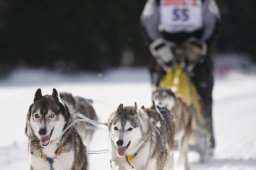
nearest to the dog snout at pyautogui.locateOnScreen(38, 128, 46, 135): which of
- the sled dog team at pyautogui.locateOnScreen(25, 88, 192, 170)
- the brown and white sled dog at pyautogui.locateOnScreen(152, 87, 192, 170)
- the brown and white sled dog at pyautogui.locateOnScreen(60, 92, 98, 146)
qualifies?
the sled dog team at pyautogui.locateOnScreen(25, 88, 192, 170)

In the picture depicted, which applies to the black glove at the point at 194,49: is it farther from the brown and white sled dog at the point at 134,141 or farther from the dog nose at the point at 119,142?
the dog nose at the point at 119,142

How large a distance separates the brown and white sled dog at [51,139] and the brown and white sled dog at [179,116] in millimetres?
1795

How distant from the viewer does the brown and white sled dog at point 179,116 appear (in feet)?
21.1

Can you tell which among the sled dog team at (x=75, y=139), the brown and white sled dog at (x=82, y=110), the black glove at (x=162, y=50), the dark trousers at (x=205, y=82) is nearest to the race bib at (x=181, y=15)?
the black glove at (x=162, y=50)

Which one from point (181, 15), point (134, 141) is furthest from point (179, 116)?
point (134, 141)

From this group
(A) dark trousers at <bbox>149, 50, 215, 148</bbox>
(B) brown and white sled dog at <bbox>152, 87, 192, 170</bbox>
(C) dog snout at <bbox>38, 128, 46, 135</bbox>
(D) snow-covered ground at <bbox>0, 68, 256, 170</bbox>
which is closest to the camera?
(C) dog snout at <bbox>38, 128, 46, 135</bbox>

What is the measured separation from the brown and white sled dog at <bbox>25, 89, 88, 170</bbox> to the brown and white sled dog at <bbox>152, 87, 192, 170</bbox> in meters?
1.80

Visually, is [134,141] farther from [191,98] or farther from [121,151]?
[191,98]

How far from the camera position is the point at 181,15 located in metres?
7.37

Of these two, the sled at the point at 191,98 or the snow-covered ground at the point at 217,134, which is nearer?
the snow-covered ground at the point at 217,134

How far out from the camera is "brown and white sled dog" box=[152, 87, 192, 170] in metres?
6.42

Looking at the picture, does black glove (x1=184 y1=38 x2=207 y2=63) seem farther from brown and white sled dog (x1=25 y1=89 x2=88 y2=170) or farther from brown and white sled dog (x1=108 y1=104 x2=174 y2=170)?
brown and white sled dog (x1=25 y1=89 x2=88 y2=170)

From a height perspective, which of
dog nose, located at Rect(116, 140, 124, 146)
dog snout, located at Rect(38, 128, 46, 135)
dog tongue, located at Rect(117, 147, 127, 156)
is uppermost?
dog snout, located at Rect(38, 128, 46, 135)

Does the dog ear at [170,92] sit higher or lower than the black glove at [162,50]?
lower
